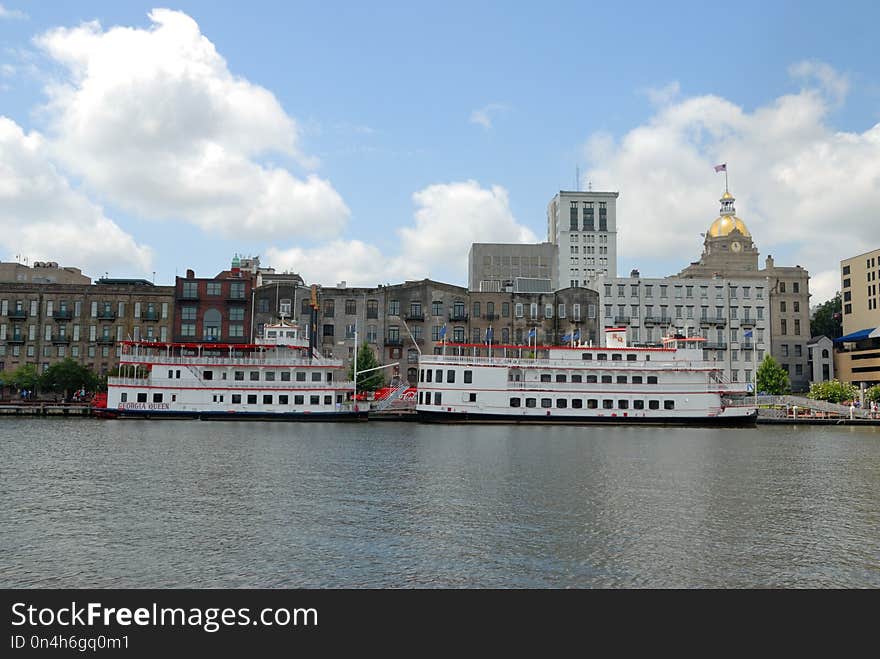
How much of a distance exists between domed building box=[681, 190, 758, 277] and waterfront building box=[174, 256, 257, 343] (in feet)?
249

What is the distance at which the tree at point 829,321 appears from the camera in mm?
133500

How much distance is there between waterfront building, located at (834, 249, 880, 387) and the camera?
351 ft

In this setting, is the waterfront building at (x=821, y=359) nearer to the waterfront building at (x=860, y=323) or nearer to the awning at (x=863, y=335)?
the waterfront building at (x=860, y=323)

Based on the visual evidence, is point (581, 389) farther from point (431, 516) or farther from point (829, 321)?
point (829, 321)

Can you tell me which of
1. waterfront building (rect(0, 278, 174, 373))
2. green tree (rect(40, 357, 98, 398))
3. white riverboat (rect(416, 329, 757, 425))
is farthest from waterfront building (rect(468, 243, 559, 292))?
green tree (rect(40, 357, 98, 398))

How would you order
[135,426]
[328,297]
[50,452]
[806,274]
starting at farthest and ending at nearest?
[806,274] → [328,297] → [135,426] → [50,452]

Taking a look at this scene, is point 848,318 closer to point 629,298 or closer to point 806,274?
point 806,274

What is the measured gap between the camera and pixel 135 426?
64.8m

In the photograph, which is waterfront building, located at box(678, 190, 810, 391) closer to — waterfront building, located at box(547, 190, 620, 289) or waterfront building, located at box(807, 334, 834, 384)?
waterfront building, located at box(807, 334, 834, 384)

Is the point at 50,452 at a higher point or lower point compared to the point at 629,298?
lower

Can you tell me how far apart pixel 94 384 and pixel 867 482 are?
80.9 meters

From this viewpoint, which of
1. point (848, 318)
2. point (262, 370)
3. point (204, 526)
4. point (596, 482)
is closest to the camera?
point (204, 526)

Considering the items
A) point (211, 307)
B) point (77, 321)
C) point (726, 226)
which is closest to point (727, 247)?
point (726, 226)
